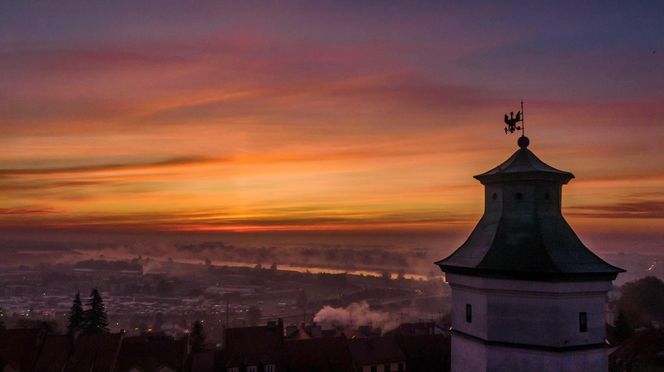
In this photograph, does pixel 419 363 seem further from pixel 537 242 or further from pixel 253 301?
pixel 253 301

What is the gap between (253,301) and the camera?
7456 inches

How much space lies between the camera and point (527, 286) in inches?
476

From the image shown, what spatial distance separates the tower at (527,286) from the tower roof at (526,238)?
2 cm

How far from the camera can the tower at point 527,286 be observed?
11914 millimetres

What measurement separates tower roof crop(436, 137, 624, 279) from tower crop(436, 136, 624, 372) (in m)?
0.02

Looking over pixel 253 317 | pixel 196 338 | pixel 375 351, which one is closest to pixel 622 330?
pixel 375 351

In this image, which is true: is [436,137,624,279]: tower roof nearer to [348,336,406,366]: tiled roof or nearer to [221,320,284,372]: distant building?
[221,320,284,372]: distant building

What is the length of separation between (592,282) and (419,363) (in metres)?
42.3

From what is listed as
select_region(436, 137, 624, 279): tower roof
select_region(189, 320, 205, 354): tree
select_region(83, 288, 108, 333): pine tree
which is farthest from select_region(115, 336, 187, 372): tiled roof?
select_region(436, 137, 624, 279): tower roof

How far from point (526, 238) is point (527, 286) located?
45.9 inches

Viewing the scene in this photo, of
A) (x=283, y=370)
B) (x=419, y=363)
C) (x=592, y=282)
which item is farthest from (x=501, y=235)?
(x=419, y=363)

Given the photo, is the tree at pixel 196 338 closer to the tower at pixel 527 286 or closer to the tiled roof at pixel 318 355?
the tiled roof at pixel 318 355

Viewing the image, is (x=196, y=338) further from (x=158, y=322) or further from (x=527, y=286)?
(x=158, y=322)

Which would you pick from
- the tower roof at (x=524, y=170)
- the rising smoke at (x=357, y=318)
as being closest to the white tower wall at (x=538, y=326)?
the tower roof at (x=524, y=170)
